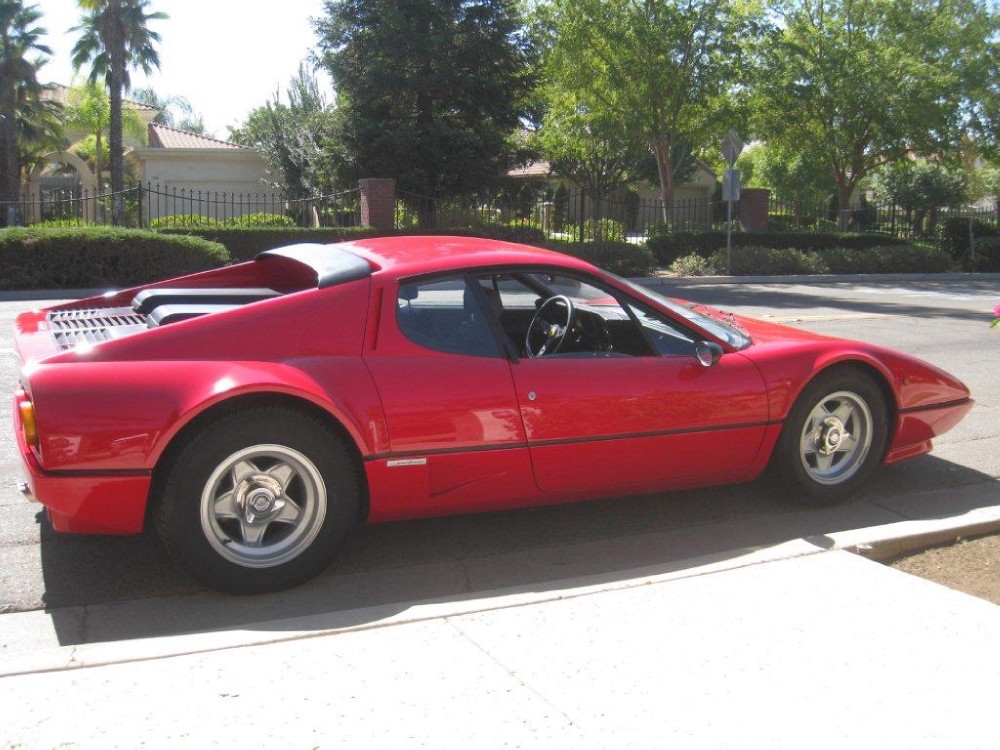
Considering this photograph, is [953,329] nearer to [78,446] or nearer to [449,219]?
[78,446]

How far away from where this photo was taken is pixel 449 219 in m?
23.6

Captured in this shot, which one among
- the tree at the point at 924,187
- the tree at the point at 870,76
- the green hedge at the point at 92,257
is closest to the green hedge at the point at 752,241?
the tree at the point at 870,76

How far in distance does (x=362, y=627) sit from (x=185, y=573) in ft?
3.38

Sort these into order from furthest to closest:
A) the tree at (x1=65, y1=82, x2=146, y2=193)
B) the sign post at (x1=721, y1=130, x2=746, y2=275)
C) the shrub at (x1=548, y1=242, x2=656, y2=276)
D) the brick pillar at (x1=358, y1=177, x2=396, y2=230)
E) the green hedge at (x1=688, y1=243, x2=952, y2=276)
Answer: the tree at (x1=65, y1=82, x2=146, y2=193) < the green hedge at (x1=688, y1=243, x2=952, y2=276) < the brick pillar at (x1=358, y1=177, x2=396, y2=230) < the shrub at (x1=548, y1=242, x2=656, y2=276) < the sign post at (x1=721, y1=130, x2=746, y2=275)

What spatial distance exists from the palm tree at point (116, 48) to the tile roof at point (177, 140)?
4788 millimetres

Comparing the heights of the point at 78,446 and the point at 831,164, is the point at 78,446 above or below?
below

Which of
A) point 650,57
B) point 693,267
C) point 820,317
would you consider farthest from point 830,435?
point 650,57

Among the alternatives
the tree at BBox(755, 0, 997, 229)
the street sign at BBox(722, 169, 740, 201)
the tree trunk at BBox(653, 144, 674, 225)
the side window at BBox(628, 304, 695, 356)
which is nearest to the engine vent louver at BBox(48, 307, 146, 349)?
the side window at BBox(628, 304, 695, 356)

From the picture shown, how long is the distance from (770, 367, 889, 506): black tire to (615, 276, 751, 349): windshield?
417mm

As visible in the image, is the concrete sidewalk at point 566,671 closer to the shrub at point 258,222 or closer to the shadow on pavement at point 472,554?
the shadow on pavement at point 472,554

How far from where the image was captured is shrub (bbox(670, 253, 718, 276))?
22.5 m

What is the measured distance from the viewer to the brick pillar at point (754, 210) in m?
26.0

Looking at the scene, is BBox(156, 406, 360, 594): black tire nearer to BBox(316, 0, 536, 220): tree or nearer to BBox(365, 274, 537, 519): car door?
BBox(365, 274, 537, 519): car door

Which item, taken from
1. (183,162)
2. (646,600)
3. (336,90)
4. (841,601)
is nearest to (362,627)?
(646,600)
